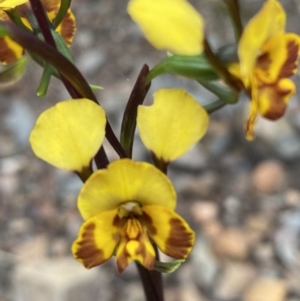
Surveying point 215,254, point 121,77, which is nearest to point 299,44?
point 215,254

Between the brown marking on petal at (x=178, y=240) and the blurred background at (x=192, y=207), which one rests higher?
the brown marking on petal at (x=178, y=240)

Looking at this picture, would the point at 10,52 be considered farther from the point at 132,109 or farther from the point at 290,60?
the point at 290,60

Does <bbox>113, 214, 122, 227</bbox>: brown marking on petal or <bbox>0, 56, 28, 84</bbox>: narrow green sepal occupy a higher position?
<bbox>0, 56, 28, 84</bbox>: narrow green sepal

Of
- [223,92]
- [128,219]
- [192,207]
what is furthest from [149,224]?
[192,207]

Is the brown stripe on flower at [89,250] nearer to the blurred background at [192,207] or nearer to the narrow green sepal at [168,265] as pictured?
the narrow green sepal at [168,265]

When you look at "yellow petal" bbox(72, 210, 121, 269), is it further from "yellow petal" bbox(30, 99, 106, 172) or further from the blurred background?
the blurred background

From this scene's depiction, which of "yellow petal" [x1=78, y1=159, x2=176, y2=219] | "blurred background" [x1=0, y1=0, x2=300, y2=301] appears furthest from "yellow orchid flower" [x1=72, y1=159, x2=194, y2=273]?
"blurred background" [x1=0, y1=0, x2=300, y2=301]

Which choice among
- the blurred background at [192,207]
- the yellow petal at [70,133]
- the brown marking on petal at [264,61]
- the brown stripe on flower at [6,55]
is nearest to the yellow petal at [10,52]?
the brown stripe on flower at [6,55]
